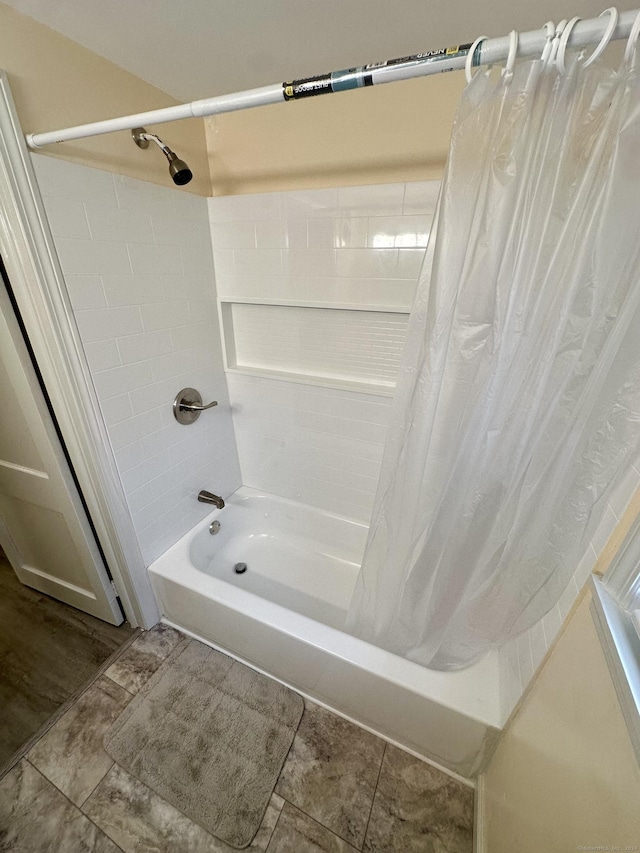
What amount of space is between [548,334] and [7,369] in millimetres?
1507

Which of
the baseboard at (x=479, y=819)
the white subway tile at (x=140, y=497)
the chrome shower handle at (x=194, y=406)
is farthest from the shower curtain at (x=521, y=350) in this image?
the white subway tile at (x=140, y=497)

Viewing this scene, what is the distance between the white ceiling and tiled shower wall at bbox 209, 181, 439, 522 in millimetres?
331

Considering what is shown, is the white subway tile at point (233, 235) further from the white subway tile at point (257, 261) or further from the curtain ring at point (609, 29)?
the curtain ring at point (609, 29)

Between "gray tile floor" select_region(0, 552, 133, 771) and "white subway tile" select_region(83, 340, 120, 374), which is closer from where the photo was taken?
"white subway tile" select_region(83, 340, 120, 374)

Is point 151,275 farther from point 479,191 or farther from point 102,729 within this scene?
point 102,729

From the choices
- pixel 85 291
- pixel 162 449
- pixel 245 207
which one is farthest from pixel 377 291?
pixel 162 449

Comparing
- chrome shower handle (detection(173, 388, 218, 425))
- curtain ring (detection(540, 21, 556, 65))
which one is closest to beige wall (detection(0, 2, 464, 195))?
curtain ring (detection(540, 21, 556, 65))

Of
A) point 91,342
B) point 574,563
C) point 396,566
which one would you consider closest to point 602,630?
point 574,563

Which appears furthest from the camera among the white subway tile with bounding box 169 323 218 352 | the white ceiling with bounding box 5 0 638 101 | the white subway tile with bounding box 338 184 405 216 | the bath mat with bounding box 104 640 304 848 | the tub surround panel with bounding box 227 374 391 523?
the tub surround panel with bounding box 227 374 391 523

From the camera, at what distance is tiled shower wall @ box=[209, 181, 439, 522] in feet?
3.89

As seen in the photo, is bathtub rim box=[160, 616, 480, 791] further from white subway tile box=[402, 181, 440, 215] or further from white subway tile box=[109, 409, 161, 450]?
white subway tile box=[402, 181, 440, 215]

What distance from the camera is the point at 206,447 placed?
5.42ft

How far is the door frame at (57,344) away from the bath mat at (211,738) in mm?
422

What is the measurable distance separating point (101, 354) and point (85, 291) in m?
0.19
